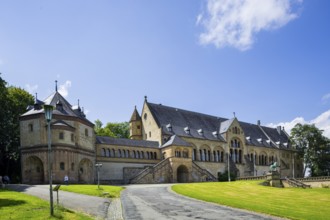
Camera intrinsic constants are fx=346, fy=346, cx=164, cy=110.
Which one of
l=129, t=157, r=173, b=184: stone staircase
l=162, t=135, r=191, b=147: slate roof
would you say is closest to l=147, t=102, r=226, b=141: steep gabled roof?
l=162, t=135, r=191, b=147: slate roof

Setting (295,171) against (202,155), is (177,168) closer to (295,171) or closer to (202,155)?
(202,155)

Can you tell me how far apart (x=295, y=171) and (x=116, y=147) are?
59313 millimetres

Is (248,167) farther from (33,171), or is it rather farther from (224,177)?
(33,171)

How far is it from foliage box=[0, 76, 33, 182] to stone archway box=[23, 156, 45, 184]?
9.86 metres

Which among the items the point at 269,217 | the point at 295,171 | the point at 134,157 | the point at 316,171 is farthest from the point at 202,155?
the point at 269,217

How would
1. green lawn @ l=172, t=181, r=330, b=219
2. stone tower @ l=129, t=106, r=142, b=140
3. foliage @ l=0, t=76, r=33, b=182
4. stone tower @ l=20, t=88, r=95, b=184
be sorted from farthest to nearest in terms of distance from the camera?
stone tower @ l=129, t=106, r=142, b=140 < foliage @ l=0, t=76, r=33, b=182 < stone tower @ l=20, t=88, r=95, b=184 < green lawn @ l=172, t=181, r=330, b=219

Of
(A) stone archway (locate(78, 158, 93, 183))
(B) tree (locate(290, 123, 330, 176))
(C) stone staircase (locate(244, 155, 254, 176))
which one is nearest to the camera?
(A) stone archway (locate(78, 158, 93, 183))

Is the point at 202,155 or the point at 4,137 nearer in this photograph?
the point at 4,137

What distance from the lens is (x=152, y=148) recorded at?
65.6 meters

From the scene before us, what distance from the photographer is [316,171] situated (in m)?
85.0

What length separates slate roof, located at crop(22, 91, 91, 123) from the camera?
169 feet

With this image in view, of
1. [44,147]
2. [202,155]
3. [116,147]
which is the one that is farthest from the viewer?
[202,155]

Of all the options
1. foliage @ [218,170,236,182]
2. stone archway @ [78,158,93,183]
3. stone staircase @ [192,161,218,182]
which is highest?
stone archway @ [78,158,93,183]

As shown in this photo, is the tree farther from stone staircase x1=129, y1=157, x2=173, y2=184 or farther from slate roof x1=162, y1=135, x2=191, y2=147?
stone staircase x1=129, y1=157, x2=173, y2=184
